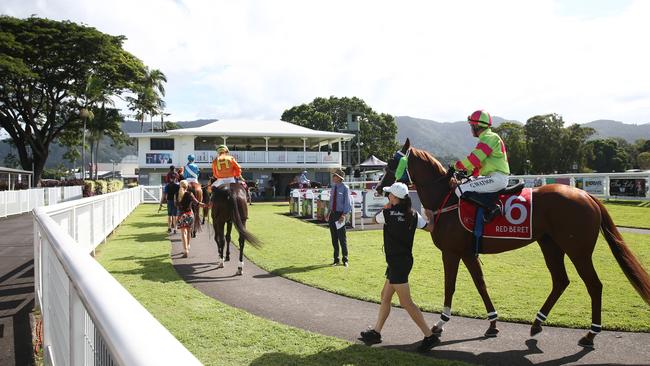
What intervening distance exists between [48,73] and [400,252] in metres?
39.4

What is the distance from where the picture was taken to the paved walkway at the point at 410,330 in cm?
464

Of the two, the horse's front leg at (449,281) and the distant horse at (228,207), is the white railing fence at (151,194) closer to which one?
the distant horse at (228,207)

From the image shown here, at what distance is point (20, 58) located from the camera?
33.0 metres

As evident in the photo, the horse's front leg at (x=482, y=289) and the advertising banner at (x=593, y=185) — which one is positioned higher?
the advertising banner at (x=593, y=185)

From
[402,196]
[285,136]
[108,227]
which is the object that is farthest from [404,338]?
[285,136]

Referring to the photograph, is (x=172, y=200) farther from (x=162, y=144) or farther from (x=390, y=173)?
(x=162, y=144)

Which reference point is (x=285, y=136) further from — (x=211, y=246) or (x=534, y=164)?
(x=534, y=164)

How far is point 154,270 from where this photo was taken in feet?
29.1

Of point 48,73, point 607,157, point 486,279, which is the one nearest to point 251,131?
point 48,73

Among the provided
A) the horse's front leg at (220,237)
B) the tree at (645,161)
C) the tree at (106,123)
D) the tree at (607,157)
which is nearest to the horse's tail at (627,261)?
the horse's front leg at (220,237)

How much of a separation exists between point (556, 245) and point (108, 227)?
1181 centimetres

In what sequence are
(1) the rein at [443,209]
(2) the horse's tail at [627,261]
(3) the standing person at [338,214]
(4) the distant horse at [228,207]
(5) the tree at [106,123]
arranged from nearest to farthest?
(2) the horse's tail at [627,261]
(1) the rein at [443,209]
(4) the distant horse at [228,207]
(3) the standing person at [338,214]
(5) the tree at [106,123]

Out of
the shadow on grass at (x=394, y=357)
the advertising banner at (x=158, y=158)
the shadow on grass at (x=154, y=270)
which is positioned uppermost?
the advertising banner at (x=158, y=158)

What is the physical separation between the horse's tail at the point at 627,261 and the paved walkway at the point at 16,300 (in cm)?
633
